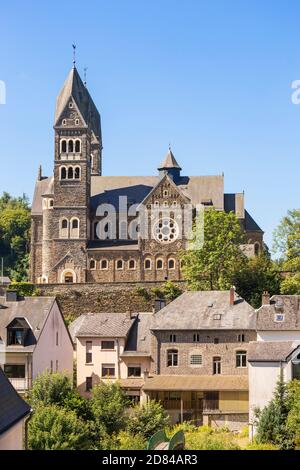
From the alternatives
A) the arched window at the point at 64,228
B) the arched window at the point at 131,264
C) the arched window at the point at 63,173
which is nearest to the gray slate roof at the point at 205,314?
the arched window at the point at 131,264

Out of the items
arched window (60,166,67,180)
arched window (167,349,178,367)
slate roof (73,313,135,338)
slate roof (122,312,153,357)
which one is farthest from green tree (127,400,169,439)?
arched window (60,166,67,180)

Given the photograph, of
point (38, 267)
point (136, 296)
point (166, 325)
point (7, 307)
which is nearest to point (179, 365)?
point (166, 325)

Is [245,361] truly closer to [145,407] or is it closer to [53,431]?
[145,407]

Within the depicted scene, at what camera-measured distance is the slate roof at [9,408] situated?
23.0 m

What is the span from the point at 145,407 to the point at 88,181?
47.6 metres

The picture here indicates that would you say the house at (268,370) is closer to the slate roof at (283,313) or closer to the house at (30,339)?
the slate roof at (283,313)

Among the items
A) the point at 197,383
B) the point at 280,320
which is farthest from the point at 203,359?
the point at 280,320

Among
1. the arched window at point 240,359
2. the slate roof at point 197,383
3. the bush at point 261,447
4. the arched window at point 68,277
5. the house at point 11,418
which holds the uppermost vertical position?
the arched window at point 68,277

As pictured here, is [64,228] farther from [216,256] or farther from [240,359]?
[240,359]

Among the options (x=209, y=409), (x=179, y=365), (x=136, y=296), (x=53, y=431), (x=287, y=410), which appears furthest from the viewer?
(x=136, y=296)

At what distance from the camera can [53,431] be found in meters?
34.1

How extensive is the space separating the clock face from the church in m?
0.09

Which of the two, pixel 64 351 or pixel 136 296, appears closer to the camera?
pixel 64 351

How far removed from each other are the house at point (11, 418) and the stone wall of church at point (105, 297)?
155ft
